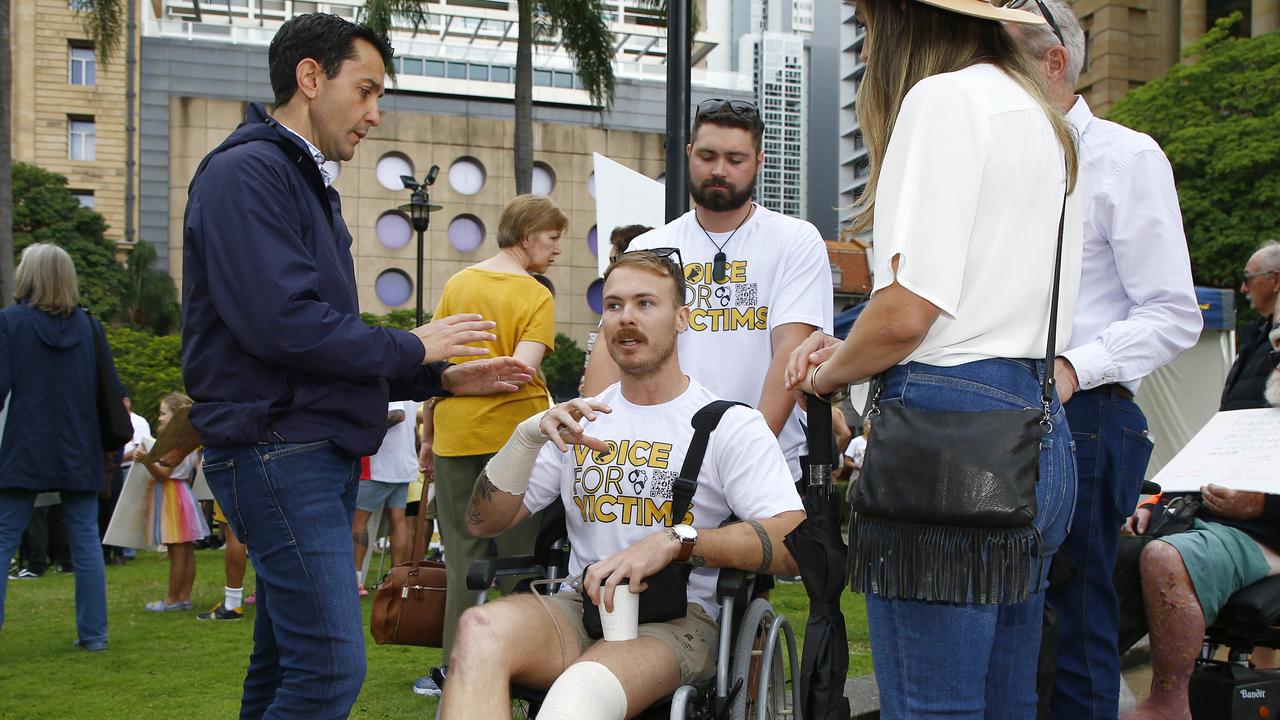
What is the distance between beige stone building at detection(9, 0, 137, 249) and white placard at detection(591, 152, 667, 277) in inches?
2183

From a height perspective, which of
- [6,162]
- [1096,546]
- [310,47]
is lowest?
[1096,546]

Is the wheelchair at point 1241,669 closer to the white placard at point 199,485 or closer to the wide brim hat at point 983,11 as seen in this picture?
the wide brim hat at point 983,11

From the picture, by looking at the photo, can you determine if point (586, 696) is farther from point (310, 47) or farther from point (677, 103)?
point (677, 103)

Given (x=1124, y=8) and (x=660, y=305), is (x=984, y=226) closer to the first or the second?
(x=660, y=305)

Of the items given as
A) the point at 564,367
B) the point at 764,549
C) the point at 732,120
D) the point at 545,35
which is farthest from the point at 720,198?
the point at 564,367

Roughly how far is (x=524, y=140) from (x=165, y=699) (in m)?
18.5

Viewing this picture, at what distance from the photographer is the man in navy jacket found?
122 inches

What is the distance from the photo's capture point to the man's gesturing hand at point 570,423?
346cm

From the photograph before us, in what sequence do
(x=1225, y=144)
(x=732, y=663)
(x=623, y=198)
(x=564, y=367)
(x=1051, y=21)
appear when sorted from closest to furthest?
(x=1051, y=21) < (x=732, y=663) < (x=623, y=198) < (x=1225, y=144) < (x=564, y=367)

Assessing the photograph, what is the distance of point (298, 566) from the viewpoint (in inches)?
124

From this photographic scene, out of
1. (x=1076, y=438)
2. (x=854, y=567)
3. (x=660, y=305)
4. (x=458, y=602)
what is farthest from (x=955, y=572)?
(x=458, y=602)

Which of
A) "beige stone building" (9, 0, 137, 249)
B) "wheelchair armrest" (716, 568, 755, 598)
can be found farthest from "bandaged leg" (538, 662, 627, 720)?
"beige stone building" (9, 0, 137, 249)

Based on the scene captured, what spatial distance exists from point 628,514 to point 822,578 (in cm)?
105

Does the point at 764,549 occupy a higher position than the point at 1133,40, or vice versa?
the point at 1133,40
